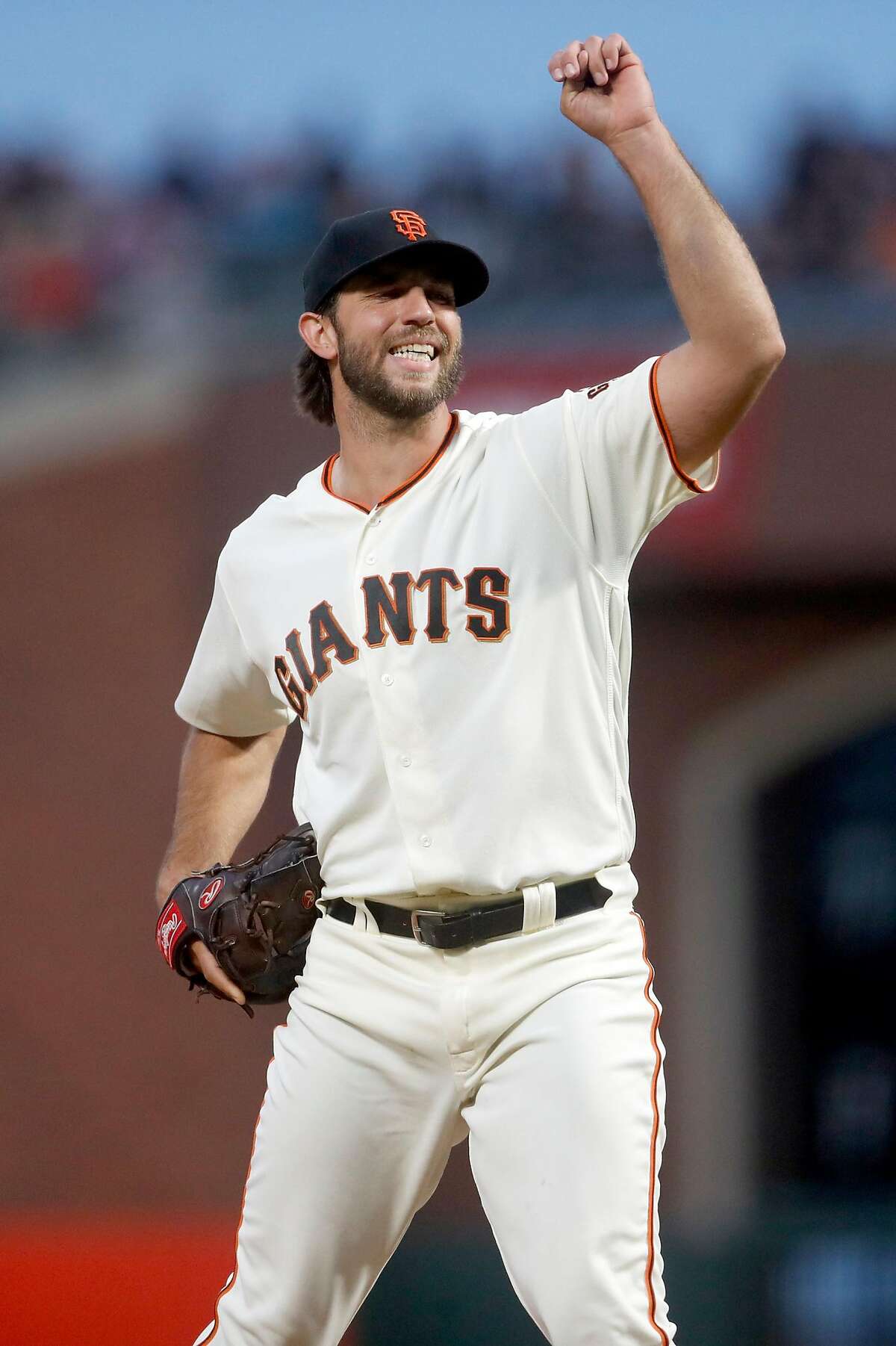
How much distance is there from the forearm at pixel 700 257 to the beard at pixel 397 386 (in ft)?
1.73

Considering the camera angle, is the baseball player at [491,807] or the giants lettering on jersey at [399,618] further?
the giants lettering on jersey at [399,618]

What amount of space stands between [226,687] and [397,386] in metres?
0.69

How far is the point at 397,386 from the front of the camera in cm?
270

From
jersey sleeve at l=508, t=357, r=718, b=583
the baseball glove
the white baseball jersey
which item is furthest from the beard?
the baseball glove

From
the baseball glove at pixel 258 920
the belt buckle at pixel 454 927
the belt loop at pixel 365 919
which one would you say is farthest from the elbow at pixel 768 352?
the baseball glove at pixel 258 920

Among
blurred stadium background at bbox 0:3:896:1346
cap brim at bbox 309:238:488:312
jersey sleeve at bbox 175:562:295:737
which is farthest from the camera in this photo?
blurred stadium background at bbox 0:3:896:1346

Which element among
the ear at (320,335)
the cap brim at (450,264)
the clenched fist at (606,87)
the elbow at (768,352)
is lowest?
the elbow at (768,352)

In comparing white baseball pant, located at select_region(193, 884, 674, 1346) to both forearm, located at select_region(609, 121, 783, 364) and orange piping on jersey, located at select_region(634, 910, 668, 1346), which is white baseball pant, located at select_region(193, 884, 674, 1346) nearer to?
orange piping on jersey, located at select_region(634, 910, 668, 1346)

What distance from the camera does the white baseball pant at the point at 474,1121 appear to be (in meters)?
2.28

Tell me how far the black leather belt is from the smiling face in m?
0.83

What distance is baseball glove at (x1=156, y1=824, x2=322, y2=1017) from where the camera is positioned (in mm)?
2795

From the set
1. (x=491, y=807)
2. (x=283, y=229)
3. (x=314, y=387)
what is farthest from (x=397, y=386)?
(x=283, y=229)

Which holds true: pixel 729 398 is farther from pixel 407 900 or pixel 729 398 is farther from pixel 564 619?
pixel 407 900

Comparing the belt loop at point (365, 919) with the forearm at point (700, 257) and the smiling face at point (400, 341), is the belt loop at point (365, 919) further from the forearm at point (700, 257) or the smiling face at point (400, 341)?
the forearm at point (700, 257)
